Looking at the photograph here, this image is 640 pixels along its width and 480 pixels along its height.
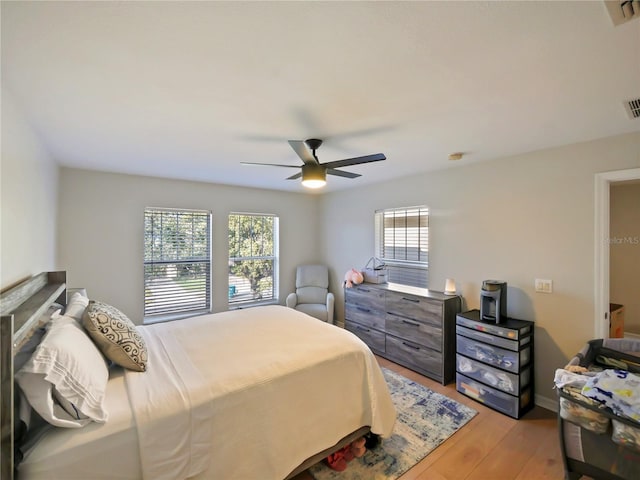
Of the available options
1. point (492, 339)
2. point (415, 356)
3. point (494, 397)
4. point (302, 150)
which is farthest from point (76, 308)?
point (494, 397)

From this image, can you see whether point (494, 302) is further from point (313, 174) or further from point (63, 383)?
point (63, 383)

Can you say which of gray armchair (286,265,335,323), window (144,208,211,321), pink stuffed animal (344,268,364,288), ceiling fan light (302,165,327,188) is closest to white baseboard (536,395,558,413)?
pink stuffed animal (344,268,364,288)

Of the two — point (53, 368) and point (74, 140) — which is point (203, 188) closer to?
point (74, 140)

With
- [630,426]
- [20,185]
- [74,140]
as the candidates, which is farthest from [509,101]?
[74,140]

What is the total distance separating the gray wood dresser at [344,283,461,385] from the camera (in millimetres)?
3133

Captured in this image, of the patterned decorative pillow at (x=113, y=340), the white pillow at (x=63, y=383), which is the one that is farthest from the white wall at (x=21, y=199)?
the white pillow at (x=63, y=383)

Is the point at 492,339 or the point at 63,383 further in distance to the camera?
the point at 492,339

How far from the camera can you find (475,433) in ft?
7.66

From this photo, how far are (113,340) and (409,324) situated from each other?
2931 millimetres

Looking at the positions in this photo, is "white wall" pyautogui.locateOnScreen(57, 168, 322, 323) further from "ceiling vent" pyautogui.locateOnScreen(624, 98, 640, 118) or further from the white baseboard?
"ceiling vent" pyautogui.locateOnScreen(624, 98, 640, 118)

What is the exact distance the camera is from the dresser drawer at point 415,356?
316 centimetres

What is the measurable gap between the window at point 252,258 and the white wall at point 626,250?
15.4 ft

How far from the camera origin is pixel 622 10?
3.40ft

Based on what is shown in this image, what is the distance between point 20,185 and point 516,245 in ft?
13.5
